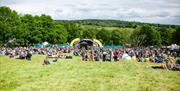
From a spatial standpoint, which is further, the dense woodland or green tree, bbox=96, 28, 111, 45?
green tree, bbox=96, 28, 111, 45

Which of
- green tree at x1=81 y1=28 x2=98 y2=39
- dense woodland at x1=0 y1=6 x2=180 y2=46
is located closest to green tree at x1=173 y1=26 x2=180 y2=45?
dense woodland at x1=0 y1=6 x2=180 y2=46

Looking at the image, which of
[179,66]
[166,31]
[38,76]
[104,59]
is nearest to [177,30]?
[166,31]

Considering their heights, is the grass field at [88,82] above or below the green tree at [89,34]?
above

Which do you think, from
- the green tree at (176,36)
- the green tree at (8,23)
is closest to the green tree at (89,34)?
the green tree at (176,36)

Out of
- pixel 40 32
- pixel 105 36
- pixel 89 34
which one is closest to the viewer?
pixel 40 32

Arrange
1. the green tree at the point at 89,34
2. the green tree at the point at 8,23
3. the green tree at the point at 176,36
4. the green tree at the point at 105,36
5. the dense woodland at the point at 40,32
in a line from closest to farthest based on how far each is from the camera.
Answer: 1. the green tree at the point at 8,23
2. the dense woodland at the point at 40,32
3. the green tree at the point at 176,36
4. the green tree at the point at 89,34
5. the green tree at the point at 105,36

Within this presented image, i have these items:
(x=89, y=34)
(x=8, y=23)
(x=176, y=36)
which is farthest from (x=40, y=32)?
(x=89, y=34)

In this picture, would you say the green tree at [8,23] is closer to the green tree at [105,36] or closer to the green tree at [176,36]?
the green tree at [176,36]

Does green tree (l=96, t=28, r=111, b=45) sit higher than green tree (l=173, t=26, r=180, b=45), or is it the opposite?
green tree (l=173, t=26, r=180, b=45)

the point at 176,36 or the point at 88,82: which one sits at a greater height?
the point at 88,82

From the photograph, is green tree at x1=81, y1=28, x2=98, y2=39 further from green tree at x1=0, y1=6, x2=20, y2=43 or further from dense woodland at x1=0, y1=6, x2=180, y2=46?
green tree at x1=0, y1=6, x2=20, y2=43

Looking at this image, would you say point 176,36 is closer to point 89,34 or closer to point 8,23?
point 89,34

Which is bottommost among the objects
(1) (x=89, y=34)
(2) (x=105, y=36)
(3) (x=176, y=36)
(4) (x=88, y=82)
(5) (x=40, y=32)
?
(2) (x=105, y=36)

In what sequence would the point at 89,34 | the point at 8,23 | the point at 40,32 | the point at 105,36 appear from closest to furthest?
the point at 8,23 → the point at 40,32 → the point at 89,34 → the point at 105,36
